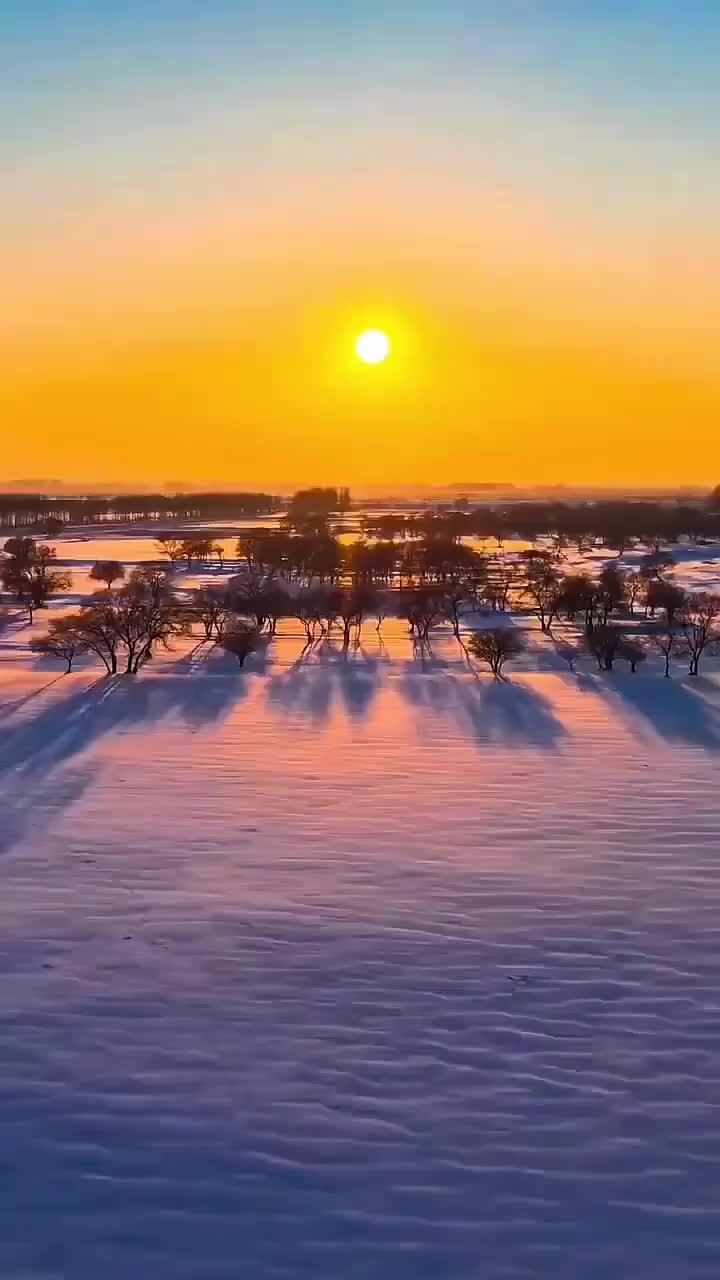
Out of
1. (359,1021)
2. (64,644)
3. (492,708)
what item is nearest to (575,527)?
(64,644)

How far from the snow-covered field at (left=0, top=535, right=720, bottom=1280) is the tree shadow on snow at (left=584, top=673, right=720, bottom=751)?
334cm

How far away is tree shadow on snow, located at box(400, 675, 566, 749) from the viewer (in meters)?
24.7

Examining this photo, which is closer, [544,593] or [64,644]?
[64,644]

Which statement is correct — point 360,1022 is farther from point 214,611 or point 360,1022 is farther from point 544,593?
point 544,593

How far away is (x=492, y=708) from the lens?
28.3 meters

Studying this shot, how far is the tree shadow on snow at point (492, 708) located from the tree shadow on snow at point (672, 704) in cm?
219

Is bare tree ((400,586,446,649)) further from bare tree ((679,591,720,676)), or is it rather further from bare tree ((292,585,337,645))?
bare tree ((679,591,720,676))

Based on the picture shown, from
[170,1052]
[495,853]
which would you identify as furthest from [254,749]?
[170,1052]

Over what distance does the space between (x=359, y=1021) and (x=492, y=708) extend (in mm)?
18926

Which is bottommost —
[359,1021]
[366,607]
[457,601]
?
[359,1021]

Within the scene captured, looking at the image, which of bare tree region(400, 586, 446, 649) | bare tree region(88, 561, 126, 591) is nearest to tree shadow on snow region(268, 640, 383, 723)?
bare tree region(400, 586, 446, 649)

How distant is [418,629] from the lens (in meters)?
44.8

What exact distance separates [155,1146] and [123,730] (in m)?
18.2

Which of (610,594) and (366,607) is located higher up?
(610,594)
